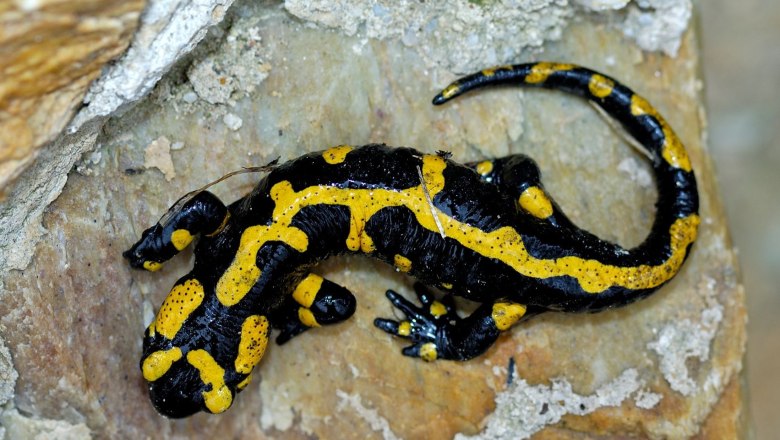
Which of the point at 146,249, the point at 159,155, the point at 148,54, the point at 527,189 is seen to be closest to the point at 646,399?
the point at 527,189

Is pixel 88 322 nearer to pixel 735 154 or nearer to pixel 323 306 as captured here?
pixel 323 306

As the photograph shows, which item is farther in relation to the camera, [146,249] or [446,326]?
[446,326]

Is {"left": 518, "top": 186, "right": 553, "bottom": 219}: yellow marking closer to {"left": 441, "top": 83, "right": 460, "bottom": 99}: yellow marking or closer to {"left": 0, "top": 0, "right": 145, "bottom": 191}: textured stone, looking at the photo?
{"left": 441, "top": 83, "right": 460, "bottom": 99}: yellow marking

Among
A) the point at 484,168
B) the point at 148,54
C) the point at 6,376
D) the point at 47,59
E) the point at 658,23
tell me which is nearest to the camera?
the point at 47,59

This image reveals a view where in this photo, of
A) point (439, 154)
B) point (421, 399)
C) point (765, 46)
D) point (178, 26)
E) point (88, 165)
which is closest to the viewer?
point (178, 26)

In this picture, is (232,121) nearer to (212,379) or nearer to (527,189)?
(212,379)

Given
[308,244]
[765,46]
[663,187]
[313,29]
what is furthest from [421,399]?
[765,46]

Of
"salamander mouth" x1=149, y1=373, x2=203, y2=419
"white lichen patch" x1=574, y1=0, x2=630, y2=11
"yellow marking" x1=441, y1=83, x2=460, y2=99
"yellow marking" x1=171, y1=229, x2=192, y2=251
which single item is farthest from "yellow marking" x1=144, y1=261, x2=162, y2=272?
"white lichen patch" x1=574, y1=0, x2=630, y2=11
